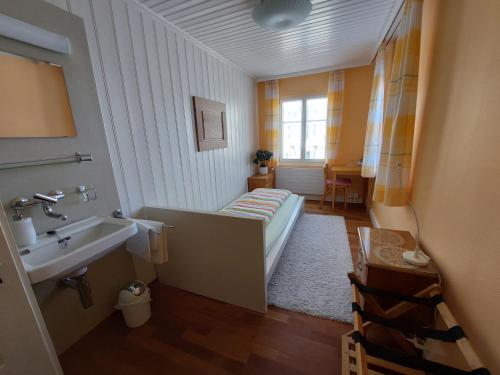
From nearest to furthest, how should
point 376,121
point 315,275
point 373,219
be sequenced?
point 315,275 < point 376,121 < point 373,219

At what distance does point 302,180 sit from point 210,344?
11.0 ft

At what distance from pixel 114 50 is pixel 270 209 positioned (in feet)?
6.83

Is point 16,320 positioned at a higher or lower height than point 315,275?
higher

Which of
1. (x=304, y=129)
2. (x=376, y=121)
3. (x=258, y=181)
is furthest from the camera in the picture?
(x=304, y=129)

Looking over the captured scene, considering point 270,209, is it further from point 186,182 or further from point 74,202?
point 74,202

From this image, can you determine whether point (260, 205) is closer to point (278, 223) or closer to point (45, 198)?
point (278, 223)

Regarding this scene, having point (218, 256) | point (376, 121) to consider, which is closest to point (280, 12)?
point (376, 121)

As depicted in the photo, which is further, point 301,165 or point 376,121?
point 301,165

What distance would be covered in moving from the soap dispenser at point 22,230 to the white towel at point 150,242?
0.53m

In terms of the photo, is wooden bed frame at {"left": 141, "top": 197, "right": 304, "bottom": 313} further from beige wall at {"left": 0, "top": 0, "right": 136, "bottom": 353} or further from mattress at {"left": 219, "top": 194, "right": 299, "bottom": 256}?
beige wall at {"left": 0, "top": 0, "right": 136, "bottom": 353}

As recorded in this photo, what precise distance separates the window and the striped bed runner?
4.74ft

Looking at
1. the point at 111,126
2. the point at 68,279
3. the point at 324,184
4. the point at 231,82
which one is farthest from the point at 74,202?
the point at 324,184

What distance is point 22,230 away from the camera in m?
1.06

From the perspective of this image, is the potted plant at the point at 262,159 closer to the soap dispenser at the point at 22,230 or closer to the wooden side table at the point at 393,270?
the wooden side table at the point at 393,270
